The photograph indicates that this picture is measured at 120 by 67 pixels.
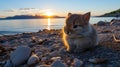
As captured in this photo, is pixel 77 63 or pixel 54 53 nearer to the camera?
pixel 77 63

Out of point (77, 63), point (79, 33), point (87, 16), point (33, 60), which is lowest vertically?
point (33, 60)

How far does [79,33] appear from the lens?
25.5ft

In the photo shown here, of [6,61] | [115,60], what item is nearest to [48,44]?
[6,61]

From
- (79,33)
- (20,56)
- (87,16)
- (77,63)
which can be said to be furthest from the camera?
(20,56)

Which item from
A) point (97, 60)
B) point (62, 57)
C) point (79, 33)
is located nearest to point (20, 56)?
point (62, 57)

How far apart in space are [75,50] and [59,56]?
1.55 feet

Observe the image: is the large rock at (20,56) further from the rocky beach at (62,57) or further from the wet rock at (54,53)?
the wet rock at (54,53)

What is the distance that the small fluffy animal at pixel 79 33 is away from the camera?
764 cm

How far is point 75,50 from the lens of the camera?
8250 millimetres

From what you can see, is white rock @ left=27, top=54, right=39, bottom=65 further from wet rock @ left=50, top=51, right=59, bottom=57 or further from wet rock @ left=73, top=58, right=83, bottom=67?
wet rock @ left=73, top=58, right=83, bottom=67

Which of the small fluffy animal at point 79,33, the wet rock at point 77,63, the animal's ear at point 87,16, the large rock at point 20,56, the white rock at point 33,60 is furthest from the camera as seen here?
the large rock at point 20,56

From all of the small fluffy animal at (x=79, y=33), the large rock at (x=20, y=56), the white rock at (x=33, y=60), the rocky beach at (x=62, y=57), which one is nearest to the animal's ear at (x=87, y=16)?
the small fluffy animal at (x=79, y=33)

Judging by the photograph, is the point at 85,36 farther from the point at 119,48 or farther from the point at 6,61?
the point at 6,61

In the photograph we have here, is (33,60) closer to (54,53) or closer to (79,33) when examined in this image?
(54,53)
